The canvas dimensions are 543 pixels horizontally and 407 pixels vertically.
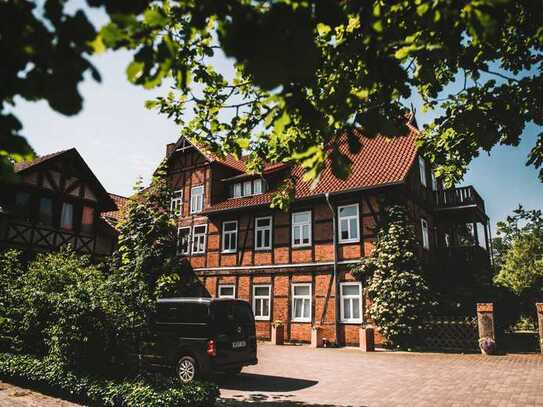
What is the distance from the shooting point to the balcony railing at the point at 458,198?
18.4 m

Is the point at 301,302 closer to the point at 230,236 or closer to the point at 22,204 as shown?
the point at 230,236

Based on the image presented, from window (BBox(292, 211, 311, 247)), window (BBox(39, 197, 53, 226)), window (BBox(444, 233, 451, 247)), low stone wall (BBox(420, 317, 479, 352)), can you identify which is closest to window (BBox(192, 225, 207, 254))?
window (BBox(292, 211, 311, 247))

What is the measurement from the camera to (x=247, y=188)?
2202 centimetres

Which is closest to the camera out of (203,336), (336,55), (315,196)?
(336,55)

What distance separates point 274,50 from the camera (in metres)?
1.73

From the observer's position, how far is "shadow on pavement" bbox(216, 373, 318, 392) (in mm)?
8219

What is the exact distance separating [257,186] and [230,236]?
3.11m

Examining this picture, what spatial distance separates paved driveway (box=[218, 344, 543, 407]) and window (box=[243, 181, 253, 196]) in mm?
10792

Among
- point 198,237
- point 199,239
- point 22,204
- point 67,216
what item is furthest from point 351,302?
point 22,204

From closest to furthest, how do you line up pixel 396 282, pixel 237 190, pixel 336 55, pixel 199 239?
pixel 336 55, pixel 396 282, pixel 237 190, pixel 199 239

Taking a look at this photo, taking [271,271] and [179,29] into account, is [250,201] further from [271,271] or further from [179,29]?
[179,29]

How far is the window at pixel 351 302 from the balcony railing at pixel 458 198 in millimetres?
6700

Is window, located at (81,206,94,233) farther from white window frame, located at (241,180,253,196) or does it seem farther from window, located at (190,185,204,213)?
white window frame, located at (241,180,253,196)

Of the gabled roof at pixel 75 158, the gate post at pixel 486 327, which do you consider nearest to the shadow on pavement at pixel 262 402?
the gate post at pixel 486 327
